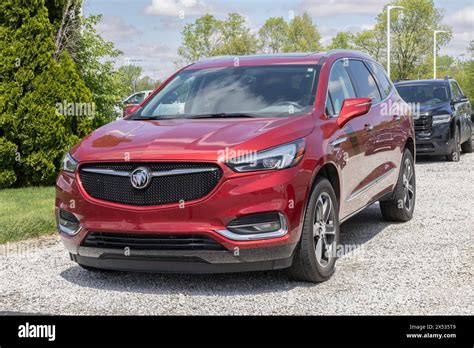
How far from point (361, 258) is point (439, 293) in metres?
1.31

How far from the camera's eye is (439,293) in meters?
5.32

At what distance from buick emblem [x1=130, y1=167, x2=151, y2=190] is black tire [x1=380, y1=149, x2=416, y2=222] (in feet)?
12.7

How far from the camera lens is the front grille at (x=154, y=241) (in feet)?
16.6

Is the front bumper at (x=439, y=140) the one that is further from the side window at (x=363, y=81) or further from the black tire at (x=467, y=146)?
the side window at (x=363, y=81)

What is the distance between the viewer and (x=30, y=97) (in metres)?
10.8

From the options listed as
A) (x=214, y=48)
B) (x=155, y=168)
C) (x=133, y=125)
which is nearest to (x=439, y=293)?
(x=155, y=168)

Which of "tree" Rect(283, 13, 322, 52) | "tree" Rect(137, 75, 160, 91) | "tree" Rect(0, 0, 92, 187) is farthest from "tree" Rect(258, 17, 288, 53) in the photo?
"tree" Rect(0, 0, 92, 187)

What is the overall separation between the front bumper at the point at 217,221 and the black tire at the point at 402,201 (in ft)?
10.3

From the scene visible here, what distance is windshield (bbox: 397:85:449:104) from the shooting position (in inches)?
634

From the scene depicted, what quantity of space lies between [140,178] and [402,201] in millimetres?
4076

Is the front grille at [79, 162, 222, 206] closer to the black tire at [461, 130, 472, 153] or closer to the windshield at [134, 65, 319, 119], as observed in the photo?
the windshield at [134, 65, 319, 119]

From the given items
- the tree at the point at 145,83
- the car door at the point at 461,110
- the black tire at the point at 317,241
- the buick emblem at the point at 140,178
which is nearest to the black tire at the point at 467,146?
the car door at the point at 461,110

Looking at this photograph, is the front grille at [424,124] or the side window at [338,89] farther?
the front grille at [424,124]

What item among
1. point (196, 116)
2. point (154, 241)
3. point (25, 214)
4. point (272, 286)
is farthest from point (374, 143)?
point (25, 214)
